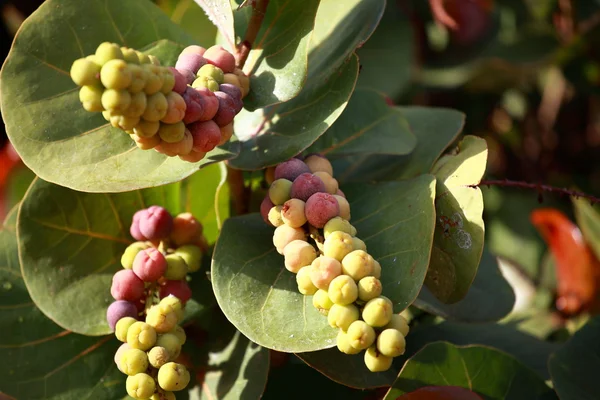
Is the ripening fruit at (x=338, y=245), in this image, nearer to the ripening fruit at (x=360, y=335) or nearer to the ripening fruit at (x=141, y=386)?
the ripening fruit at (x=360, y=335)

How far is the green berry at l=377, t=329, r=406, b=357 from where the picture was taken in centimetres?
72

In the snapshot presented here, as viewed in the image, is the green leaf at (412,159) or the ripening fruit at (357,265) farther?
the green leaf at (412,159)

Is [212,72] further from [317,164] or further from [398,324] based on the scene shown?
[398,324]

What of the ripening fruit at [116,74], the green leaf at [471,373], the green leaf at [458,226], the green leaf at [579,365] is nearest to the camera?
the ripening fruit at [116,74]

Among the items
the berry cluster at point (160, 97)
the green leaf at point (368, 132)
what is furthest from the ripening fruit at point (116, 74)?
the green leaf at point (368, 132)

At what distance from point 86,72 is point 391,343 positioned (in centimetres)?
41

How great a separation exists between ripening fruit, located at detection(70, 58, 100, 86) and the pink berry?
281mm

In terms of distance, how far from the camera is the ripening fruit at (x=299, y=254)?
80 centimetres

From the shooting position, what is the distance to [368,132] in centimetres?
115

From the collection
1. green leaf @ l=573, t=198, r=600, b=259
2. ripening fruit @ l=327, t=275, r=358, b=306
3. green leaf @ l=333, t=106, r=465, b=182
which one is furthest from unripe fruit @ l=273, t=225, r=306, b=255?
green leaf @ l=573, t=198, r=600, b=259

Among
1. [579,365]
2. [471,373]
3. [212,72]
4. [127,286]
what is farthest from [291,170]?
[579,365]

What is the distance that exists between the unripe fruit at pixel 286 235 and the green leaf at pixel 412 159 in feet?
1.04

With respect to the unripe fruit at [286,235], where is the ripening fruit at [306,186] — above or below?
above


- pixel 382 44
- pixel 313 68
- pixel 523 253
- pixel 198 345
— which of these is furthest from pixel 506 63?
pixel 198 345
